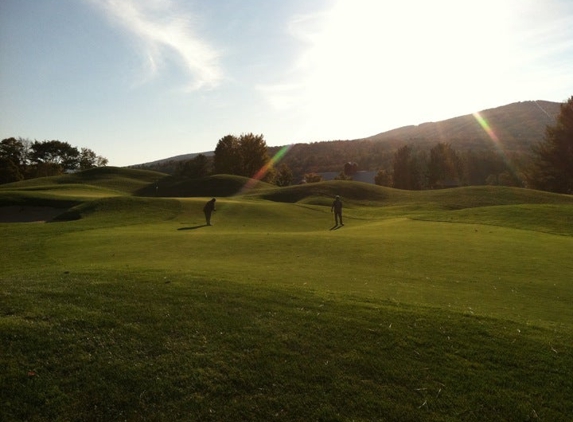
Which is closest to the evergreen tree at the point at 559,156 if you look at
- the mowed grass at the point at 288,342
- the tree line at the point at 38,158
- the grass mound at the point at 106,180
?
the mowed grass at the point at 288,342

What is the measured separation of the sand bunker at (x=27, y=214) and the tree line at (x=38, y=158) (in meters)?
68.2

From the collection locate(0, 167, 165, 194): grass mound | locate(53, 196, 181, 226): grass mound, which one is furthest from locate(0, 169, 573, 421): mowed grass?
locate(0, 167, 165, 194): grass mound

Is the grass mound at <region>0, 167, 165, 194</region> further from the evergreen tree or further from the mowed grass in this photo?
the evergreen tree

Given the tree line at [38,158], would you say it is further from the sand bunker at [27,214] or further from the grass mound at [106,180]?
the sand bunker at [27,214]

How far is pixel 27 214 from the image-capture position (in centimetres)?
4125

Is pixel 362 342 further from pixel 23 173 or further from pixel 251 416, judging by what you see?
pixel 23 173

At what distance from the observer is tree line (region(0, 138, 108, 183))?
326 feet

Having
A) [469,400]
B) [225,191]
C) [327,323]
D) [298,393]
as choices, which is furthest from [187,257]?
[225,191]

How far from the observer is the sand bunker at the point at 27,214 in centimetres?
3925

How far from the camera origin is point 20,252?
699 inches

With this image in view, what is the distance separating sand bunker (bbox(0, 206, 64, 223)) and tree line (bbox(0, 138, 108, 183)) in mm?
68235

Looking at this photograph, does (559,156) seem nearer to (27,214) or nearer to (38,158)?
(27,214)

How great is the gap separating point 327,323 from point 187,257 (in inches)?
370

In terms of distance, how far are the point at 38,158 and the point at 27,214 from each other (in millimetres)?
99651
